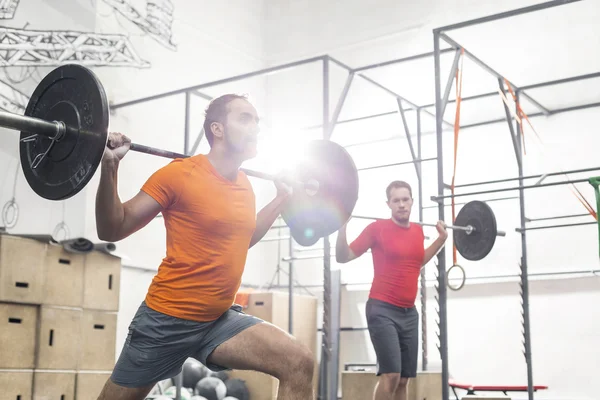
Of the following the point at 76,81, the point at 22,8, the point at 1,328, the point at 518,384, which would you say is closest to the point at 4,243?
the point at 1,328

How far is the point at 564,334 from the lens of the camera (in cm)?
646

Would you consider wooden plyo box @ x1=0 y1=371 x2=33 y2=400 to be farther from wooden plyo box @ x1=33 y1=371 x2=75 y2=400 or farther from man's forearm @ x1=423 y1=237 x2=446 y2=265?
man's forearm @ x1=423 y1=237 x2=446 y2=265

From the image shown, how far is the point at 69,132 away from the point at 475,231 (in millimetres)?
3331

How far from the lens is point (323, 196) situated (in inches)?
115

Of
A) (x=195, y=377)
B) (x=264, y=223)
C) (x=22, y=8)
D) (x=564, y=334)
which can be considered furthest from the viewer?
(x=564, y=334)

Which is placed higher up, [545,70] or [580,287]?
[545,70]

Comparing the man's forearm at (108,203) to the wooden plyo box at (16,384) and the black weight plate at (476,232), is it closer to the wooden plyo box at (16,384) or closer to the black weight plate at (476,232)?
the wooden plyo box at (16,384)

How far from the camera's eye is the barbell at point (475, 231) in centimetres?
461

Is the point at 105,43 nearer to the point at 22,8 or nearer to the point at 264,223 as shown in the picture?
the point at 22,8

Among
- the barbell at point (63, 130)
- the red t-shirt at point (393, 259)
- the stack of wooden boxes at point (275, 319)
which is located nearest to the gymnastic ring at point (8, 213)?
the stack of wooden boxes at point (275, 319)

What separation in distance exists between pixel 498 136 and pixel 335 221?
472 cm

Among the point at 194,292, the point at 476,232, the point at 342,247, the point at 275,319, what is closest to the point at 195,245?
the point at 194,292

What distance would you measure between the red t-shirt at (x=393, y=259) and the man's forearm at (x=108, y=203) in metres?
2.05

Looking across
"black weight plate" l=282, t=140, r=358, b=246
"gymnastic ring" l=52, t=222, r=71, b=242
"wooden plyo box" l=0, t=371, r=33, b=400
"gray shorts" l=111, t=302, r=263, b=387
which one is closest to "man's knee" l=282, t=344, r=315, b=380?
"gray shorts" l=111, t=302, r=263, b=387
